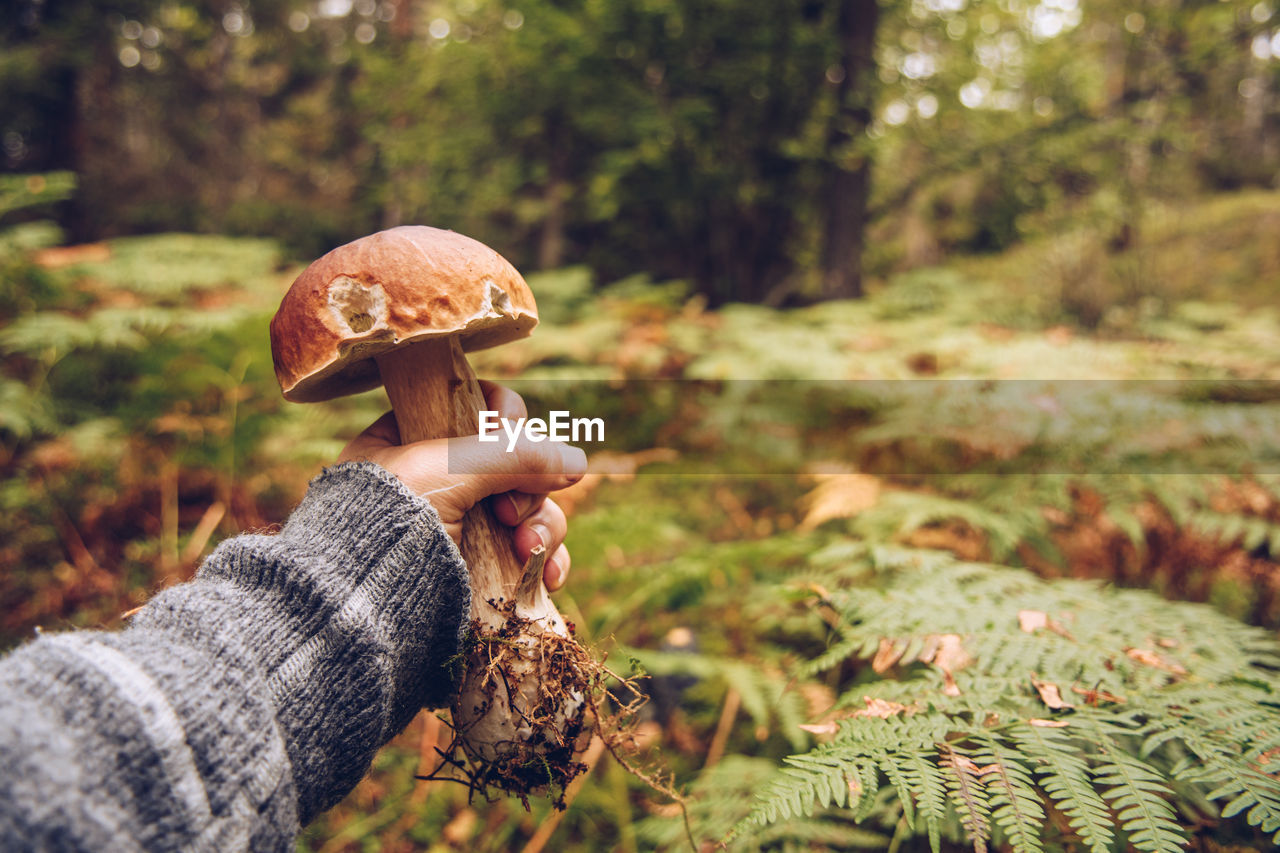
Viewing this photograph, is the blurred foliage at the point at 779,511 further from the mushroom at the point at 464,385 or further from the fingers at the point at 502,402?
the fingers at the point at 502,402

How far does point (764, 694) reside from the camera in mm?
1979

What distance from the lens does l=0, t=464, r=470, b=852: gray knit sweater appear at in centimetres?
65

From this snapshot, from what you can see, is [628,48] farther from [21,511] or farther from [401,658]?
[401,658]

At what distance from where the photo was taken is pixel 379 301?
1013 millimetres

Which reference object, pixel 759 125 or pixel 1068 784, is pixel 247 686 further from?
pixel 759 125

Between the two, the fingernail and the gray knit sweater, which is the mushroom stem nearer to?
the gray knit sweater

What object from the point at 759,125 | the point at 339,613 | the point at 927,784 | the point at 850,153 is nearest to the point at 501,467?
the point at 339,613

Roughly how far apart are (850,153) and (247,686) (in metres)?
5.84

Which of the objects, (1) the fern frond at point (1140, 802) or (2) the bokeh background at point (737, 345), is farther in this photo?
(2) the bokeh background at point (737, 345)

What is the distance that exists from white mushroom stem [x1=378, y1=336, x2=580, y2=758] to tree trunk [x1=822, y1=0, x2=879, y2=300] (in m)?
5.26

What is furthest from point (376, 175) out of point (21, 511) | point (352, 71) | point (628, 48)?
point (21, 511)

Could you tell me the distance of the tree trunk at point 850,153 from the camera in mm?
5402

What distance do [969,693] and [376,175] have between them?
16057mm

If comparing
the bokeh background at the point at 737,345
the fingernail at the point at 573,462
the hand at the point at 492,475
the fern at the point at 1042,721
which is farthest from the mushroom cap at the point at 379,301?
the fern at the point at 1042,721
